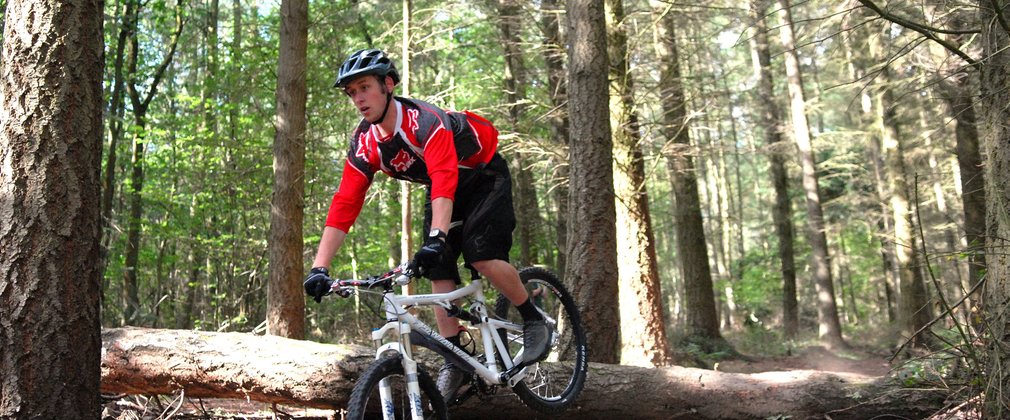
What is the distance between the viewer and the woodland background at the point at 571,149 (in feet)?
20.0

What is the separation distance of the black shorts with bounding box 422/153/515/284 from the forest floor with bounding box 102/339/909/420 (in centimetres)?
164

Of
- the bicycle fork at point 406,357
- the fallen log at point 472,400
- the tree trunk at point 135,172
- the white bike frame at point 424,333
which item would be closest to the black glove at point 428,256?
the white bike frame at point 424,333

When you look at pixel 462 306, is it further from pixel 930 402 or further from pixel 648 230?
pixel 648 230

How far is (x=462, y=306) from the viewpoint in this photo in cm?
454

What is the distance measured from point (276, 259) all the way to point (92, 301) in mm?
5818

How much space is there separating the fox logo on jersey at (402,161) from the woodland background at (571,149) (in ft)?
5.32

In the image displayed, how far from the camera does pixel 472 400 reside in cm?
520

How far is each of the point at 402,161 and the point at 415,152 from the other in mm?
144

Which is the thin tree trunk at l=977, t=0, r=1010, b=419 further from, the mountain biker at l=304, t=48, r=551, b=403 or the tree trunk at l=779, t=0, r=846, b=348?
the tree trunk at l=779, t=0, r=846, b=348

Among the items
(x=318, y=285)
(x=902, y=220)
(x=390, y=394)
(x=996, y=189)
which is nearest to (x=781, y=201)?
(x=902, y=220)

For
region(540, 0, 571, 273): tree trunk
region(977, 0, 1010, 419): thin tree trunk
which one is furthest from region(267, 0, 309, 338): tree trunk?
region(977, 0, 1010, 419): thin tree trunk

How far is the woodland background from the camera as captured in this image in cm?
609

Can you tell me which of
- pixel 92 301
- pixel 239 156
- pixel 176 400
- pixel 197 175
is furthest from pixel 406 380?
pixel 197 175

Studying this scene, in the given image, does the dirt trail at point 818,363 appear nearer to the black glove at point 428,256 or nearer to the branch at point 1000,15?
the branch at point 1000,15
